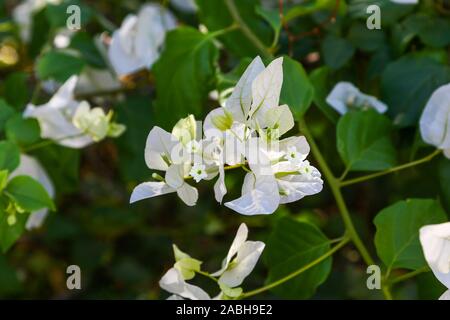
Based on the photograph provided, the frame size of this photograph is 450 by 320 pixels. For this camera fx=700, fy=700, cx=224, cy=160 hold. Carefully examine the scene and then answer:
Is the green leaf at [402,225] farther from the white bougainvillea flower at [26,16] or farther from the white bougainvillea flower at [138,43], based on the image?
the white bougainvillea flower at [26,16]

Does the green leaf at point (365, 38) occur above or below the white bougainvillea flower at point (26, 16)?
above

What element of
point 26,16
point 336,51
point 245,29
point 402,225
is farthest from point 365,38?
point 26,16

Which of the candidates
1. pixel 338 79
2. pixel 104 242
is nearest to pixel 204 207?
pixel 104 242

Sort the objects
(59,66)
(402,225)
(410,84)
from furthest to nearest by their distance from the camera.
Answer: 1. (59,66)
2. (410,84)
3. (402,225)

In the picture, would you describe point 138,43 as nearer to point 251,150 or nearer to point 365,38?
point 365,38

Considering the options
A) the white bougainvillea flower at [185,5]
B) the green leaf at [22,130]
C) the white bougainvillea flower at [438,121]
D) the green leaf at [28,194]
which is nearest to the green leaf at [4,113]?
the green leaf at [22,130]

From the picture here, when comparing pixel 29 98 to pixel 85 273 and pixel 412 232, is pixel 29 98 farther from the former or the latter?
pixel 412 232
